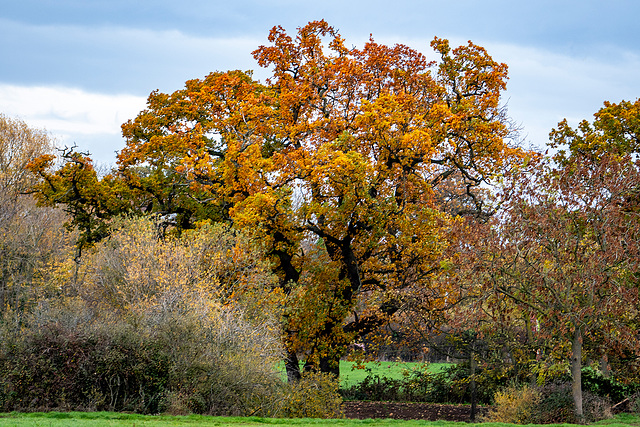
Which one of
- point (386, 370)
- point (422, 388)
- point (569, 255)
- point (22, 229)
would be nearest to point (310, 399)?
point (569, 255)

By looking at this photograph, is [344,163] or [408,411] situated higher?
[344,163]

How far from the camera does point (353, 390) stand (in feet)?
88.2

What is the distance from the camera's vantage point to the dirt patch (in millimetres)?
21328

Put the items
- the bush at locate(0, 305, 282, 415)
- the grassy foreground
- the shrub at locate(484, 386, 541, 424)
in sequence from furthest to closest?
the shrub at locate(484, 386, 541, 424)
the bush at locate(0, 305, 282, 415)
the grassy foreground

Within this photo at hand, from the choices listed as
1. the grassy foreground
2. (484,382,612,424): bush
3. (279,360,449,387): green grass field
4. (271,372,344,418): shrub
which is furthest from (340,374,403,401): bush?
the grassy foreground

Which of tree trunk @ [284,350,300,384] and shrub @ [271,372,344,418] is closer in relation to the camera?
shrub @ [271,372,344,418]

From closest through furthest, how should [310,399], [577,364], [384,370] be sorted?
[577,364] < [310,399] < [384,370]

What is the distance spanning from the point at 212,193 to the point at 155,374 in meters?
10.8

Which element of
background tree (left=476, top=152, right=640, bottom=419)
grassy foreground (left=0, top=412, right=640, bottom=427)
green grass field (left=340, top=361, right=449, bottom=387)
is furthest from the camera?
green grass field (left=340, top=361, right=449, bottom=387)

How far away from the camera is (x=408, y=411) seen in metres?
23.0

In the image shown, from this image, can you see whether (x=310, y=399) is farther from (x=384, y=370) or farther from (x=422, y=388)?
(x=384, y=370)

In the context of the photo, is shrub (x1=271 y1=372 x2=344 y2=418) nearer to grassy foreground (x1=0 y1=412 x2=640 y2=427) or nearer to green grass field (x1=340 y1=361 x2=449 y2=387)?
grassy foreground (x1=0 y1=412 x2=640 y2=427)

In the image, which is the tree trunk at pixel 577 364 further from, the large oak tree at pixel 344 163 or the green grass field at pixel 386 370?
the green grass field at pixel 386 370

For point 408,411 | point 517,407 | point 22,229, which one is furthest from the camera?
point 22,229
